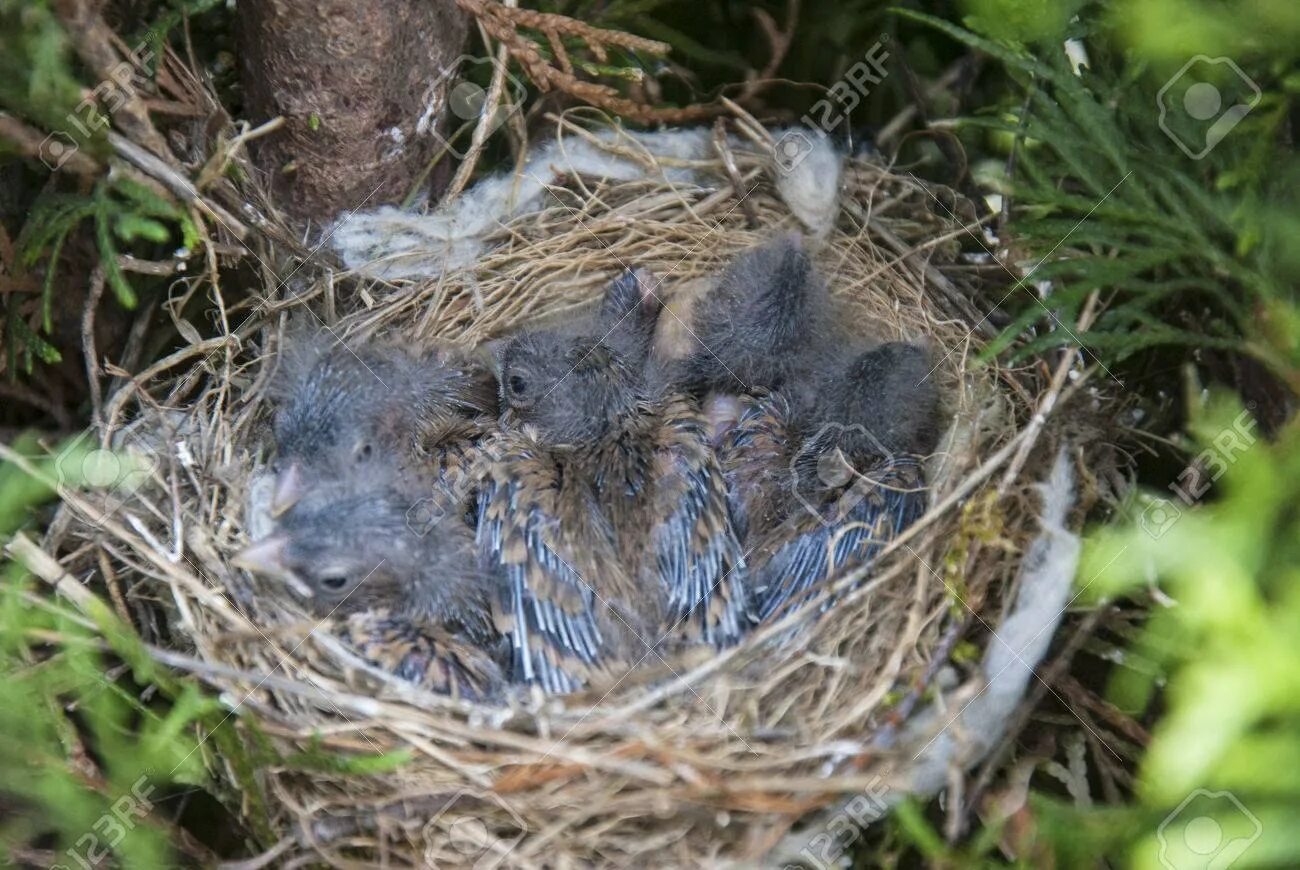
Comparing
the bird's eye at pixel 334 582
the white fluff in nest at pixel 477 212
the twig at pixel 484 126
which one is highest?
the twig at pixel 484 126

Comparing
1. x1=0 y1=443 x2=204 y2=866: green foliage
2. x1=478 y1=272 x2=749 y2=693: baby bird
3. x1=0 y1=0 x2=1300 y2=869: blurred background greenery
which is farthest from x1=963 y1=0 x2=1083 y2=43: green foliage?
x1=0 y1=443 x2=204 y2=866: green foliage

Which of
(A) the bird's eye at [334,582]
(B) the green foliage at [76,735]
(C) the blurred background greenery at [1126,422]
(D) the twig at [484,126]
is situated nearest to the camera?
(C) the blurred background greenery at [1126,422]

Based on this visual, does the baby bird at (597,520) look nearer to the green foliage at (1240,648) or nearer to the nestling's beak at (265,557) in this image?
the nestling's beak at (265,557)

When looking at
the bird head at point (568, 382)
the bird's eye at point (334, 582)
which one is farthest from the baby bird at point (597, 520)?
the bird's eye at point (334, 582)

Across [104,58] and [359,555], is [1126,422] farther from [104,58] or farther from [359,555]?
[104,58]

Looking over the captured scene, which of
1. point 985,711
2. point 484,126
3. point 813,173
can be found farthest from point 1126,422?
point 484,126

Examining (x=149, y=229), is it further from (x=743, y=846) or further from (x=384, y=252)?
(x=743, y=846)

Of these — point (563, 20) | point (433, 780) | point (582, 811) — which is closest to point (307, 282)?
point (563, 20)

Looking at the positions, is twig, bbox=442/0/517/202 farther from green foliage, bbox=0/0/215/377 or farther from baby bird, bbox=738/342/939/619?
baby bird, bbox=738/342/939/619
